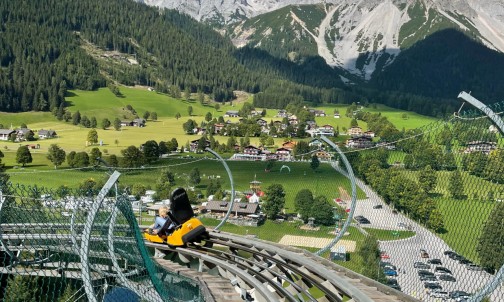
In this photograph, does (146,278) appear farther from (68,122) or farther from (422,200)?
(68,122)

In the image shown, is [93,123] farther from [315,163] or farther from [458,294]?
[458,294]

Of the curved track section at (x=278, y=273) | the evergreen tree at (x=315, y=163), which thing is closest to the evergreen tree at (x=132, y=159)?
the evergreen tree at (x=315, y=163)

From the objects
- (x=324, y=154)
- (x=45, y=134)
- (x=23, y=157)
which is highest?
(x=324, y=154)

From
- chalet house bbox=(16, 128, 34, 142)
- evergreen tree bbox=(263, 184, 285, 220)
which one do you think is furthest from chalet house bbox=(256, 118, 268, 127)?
evergreen tree bbox=(263, 184, 285, 220)

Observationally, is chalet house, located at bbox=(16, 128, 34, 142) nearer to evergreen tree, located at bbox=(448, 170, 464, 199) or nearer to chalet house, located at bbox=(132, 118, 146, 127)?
chalet house, located at bbox=(132, 118, 146, 127)

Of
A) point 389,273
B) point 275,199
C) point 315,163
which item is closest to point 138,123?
point 275,199

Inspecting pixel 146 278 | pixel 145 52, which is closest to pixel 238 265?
pixel 146 278
